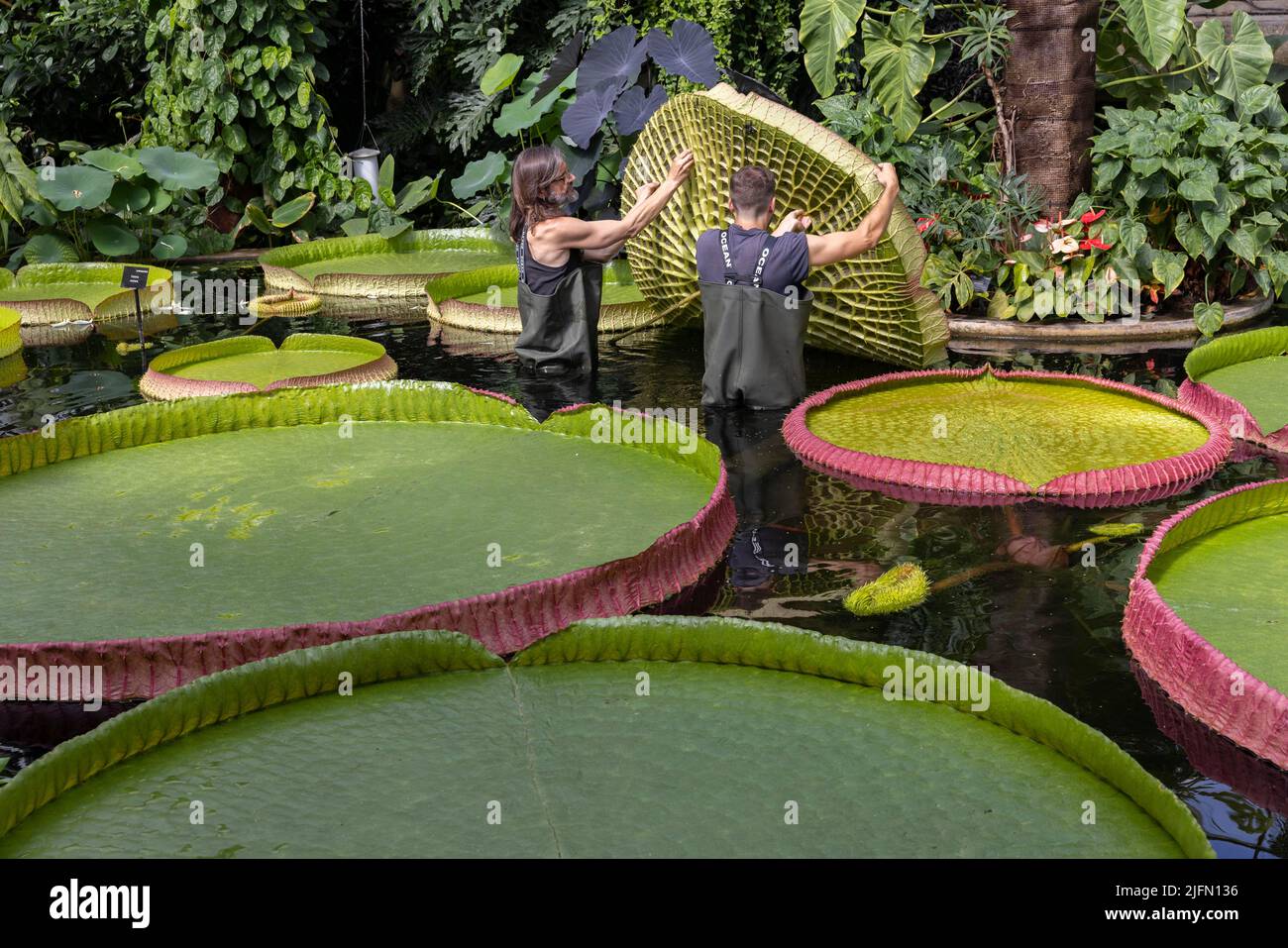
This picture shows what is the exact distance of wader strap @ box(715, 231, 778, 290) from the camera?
16.4ft

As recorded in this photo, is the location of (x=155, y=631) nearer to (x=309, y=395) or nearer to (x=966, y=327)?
(x=309, y=395)

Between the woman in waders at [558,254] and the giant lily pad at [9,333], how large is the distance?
2.59 m

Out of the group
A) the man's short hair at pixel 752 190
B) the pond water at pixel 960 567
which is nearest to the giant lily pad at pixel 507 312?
the pond water at pixel 960 567

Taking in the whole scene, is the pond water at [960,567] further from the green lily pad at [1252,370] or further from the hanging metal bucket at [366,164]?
the hanging metal bucket at [366,164]

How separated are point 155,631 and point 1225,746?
89.0 inches

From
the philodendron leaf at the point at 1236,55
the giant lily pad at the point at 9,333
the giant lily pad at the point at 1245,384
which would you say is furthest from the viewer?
the philodendron leaf at the point at 1236,55

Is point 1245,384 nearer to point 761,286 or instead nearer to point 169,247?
point 761,286

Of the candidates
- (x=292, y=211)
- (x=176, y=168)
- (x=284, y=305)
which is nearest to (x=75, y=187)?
(x=176, y=168)

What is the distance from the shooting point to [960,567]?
3.65 m

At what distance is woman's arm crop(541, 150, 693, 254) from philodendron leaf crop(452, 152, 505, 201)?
3668 millimetres

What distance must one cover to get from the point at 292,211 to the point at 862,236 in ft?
19.4

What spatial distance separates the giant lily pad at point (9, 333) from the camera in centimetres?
656

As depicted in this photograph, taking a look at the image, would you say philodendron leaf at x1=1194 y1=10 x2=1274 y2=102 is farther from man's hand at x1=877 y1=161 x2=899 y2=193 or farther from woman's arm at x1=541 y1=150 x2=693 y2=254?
woman's arm at x1=541 y1=150 x2=693 y2=254

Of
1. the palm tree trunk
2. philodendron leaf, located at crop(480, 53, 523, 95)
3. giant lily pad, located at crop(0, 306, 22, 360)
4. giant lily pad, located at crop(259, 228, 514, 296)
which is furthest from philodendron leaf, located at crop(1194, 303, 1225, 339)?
giant lily pad, located at crop(0, 306, 22, 360)
